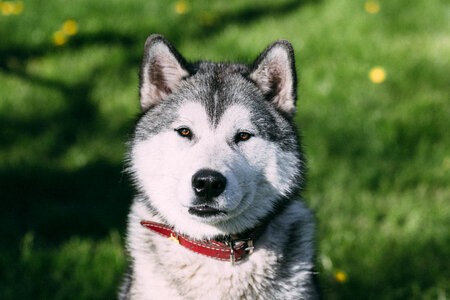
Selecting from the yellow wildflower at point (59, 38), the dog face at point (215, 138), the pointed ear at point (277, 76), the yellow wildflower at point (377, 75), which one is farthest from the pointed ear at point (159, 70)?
the yellow wildflower at point (59, 38)

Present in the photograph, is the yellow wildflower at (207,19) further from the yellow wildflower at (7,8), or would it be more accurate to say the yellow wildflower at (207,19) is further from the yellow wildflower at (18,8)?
the yellow wildflower at (7,8)

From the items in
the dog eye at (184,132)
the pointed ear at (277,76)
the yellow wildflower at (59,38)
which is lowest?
the dog eye at (184,132)

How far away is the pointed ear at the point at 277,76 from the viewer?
2.74 metres

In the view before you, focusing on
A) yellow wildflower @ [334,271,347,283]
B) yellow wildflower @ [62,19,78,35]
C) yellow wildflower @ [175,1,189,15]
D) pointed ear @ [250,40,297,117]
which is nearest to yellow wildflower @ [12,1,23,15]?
yellow wildflower @ [62,19,78,35]

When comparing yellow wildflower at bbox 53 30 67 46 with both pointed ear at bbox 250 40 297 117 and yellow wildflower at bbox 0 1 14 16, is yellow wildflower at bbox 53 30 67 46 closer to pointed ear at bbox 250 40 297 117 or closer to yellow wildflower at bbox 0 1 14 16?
yellow wildflower at bbox 0 1 14 16

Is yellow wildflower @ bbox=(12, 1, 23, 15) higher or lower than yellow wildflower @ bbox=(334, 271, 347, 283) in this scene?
higher

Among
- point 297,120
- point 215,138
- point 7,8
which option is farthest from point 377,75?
point 7,8

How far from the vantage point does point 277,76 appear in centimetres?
285

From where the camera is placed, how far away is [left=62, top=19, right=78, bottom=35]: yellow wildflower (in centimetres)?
594

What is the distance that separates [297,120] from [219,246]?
8.94 ft

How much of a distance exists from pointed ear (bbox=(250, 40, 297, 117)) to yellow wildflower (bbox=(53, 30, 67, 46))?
373 centimetres

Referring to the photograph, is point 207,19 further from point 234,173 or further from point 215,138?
point 234,173

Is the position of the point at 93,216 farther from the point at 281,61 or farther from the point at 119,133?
the point at 281,61

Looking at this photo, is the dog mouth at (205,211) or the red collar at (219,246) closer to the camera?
the dog mouth at (205,211)
